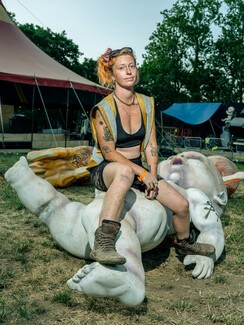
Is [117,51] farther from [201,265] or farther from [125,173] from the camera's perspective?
[201,265]

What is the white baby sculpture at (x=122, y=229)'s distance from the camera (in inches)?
90.0

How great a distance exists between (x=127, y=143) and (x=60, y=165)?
376 centimetres

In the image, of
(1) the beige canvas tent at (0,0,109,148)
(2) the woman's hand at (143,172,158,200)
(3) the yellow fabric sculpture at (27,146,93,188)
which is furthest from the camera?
(1) the beige canvas tent at (0,0,109,148)

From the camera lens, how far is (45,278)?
2920mm

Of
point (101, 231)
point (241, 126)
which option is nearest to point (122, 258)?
point (101, 231)

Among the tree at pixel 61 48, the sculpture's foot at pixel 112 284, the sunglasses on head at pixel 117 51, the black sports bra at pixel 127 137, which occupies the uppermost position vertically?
the tree at pixel 61 48

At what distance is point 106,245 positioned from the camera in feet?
8.04

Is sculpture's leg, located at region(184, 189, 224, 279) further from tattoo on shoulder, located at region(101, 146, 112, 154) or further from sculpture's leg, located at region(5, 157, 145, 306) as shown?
tattoo on shoulder, located at region(101, 146, 112, 154)

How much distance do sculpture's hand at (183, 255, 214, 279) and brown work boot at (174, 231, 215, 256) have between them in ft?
0.11

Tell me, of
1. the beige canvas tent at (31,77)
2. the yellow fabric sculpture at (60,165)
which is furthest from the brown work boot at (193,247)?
the beige canvas tent at (31,77)

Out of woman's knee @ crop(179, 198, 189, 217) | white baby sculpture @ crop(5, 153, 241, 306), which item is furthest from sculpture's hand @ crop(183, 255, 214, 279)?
woman's knee @ crop(179, 198, 189, 217)

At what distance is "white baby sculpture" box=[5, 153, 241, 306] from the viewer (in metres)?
2.29

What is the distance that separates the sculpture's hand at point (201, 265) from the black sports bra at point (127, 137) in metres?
0.88

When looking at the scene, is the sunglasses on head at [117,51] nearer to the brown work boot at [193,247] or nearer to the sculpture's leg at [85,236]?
the sculpture's leg at [85,236]
